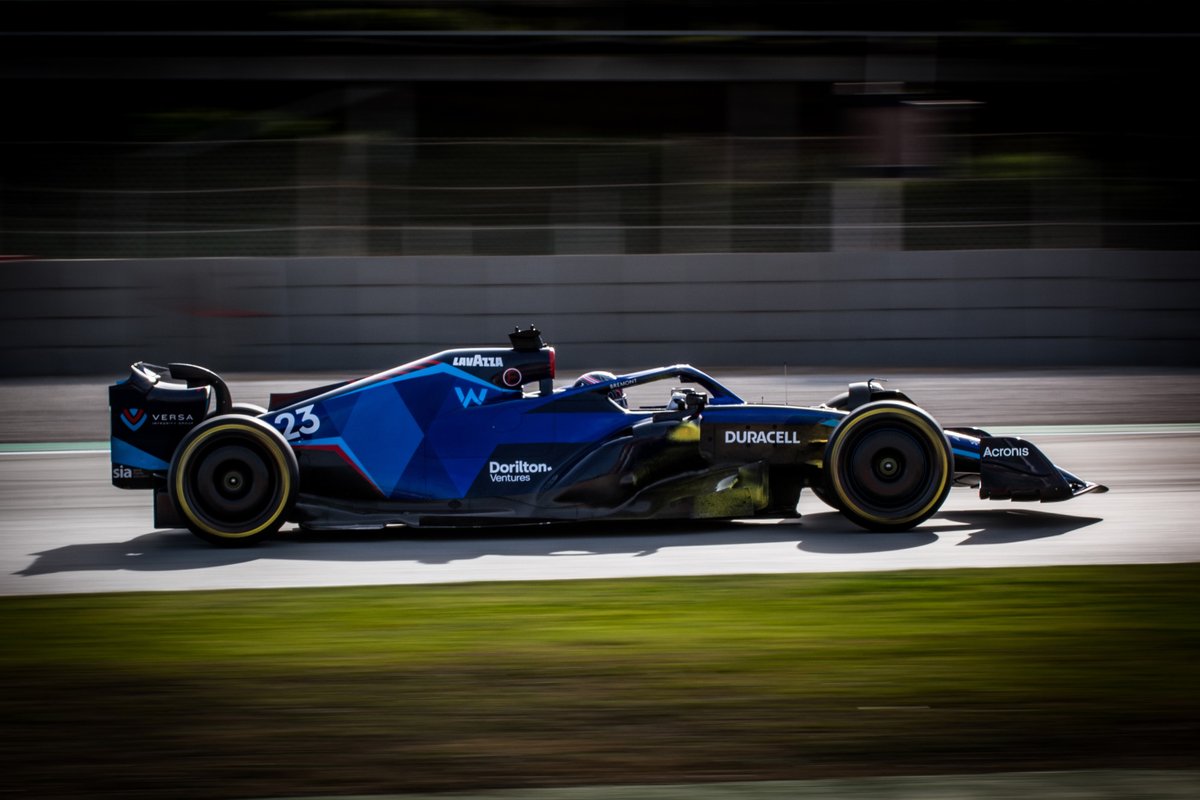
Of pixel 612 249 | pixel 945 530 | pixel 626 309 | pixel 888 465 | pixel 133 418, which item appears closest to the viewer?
pixel 888 465

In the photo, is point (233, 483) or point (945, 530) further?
point (945, 530)

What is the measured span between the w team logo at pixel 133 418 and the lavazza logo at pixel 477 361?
1845 millimetres

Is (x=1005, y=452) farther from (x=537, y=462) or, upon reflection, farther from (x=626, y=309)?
(x=626, y=309)

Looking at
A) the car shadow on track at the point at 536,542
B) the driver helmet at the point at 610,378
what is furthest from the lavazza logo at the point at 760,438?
the driver helmet at the point at 610,378

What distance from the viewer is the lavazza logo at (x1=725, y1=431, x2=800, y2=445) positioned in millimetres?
7516

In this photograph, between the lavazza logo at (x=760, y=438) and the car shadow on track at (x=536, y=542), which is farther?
the lavazza logo at (x=760, y=438)

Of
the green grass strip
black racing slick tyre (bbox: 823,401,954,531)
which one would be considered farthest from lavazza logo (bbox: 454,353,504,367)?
black racing slick tyre (bbox: 823,401,954,531)

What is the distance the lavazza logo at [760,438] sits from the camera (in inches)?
296

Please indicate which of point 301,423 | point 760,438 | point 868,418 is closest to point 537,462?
point 760,438

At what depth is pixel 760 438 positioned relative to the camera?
7.53 m

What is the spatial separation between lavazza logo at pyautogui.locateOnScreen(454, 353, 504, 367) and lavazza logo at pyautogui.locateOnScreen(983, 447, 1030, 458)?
9.32 ft

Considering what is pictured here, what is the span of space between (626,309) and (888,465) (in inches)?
334

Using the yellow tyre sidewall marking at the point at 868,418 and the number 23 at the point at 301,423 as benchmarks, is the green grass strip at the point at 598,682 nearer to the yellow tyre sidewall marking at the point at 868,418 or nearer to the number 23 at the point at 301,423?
the yellow tyre sidewall marking at the point at 868,418

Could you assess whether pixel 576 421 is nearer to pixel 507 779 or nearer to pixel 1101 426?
pixel 507 779
